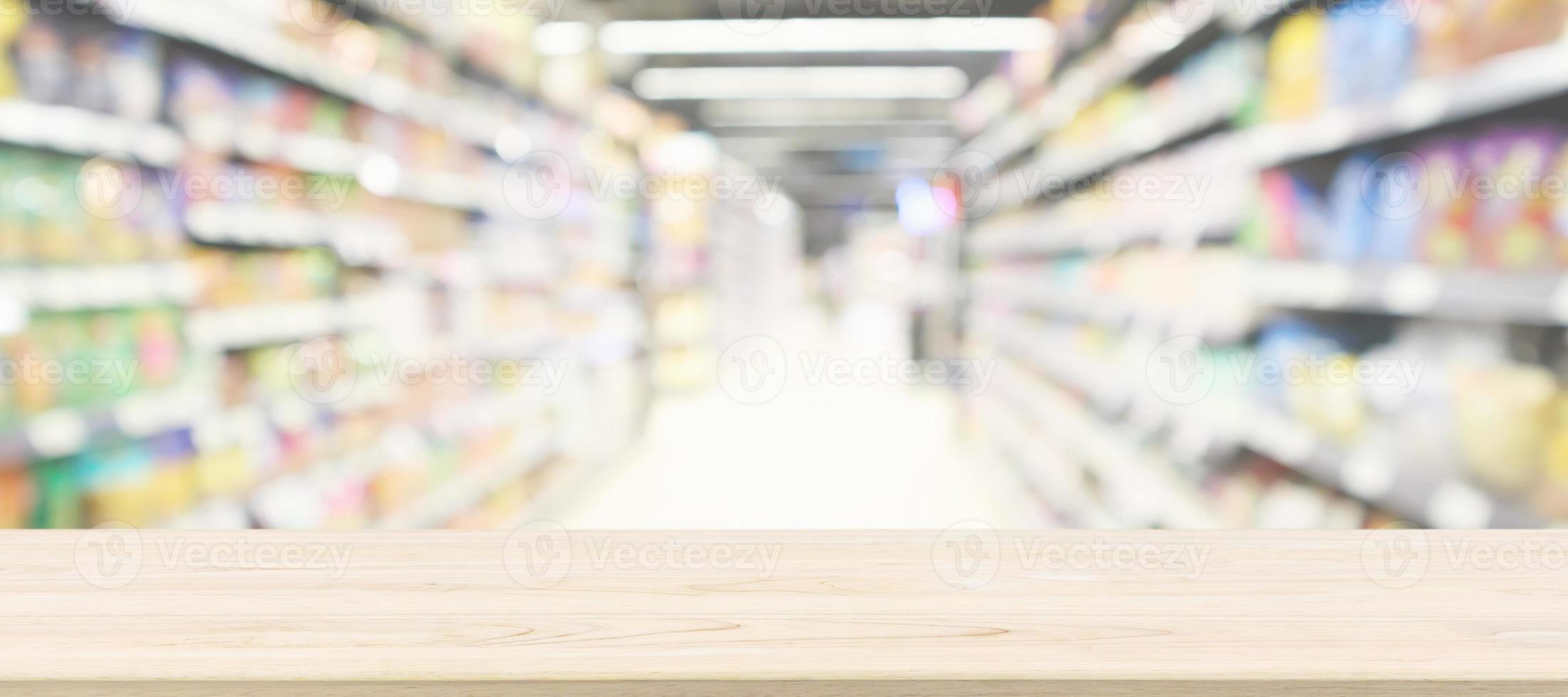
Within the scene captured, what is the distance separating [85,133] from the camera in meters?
1.87

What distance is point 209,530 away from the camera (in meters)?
0.95

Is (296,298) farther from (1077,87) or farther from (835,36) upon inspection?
(835,36)

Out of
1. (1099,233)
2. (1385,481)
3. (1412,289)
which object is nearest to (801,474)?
(1099,233)

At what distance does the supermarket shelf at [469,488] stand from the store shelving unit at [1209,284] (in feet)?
8.63

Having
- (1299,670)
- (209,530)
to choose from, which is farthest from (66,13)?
(1299,670)

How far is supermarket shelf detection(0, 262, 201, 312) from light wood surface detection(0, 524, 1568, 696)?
3.98 feet

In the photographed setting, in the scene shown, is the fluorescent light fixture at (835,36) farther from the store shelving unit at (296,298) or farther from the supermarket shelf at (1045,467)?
the supermarket shelf at (1045,467)

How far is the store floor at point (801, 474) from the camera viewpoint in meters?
4.62

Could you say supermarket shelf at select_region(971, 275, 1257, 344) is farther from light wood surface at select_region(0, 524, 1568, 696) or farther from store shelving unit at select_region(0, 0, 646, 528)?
store shelving unit at select_region(0, 0, 646, 528)

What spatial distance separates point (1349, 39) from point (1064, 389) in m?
2.57

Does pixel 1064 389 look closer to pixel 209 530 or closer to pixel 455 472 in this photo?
pixel 455 472

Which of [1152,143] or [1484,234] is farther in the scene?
[1152,143]

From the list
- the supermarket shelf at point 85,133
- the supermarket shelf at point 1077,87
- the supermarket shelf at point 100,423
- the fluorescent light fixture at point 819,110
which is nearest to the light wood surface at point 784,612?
the supermarket shelf at point 100,423

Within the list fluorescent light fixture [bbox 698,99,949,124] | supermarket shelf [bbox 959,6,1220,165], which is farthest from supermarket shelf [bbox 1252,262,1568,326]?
fluorescent light fixture [bbox 698,99,949,124]
